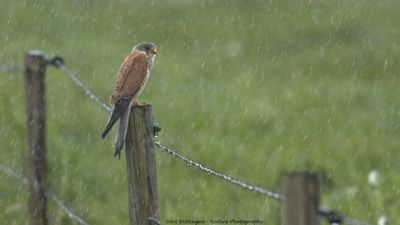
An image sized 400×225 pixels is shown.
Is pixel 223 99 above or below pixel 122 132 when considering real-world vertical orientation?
above

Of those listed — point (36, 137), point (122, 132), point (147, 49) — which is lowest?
point (122, 132)

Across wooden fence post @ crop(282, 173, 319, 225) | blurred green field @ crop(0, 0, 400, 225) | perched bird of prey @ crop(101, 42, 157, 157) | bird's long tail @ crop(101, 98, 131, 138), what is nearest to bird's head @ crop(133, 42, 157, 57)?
perched bird of prey @ crop(101, 42, 157, 157)

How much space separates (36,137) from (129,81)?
86 cm

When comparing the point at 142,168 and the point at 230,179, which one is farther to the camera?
the point at 142,168

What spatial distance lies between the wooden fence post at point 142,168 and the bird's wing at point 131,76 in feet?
1.76

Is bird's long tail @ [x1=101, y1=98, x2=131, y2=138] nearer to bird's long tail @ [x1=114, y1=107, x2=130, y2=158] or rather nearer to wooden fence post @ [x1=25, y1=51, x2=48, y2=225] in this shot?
bird's long tail @ [x1=114, y1=107, x2=130, y2=158]

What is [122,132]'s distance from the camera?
428 cm

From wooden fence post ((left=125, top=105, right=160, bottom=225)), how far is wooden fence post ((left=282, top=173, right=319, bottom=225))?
1.55m

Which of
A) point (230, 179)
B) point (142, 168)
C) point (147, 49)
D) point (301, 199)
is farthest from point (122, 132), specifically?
point (301, 199)

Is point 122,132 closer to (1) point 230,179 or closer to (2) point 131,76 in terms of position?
(1) point 230,179

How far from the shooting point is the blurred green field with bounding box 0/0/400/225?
23.5 ft

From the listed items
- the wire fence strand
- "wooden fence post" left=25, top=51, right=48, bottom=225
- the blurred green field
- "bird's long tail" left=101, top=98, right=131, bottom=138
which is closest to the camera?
the wire fence strand

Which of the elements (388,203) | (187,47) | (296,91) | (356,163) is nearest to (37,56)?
(388,203)

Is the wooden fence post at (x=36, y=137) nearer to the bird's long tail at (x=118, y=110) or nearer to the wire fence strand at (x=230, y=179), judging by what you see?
the bird's long tail at (x=118, y=110)
